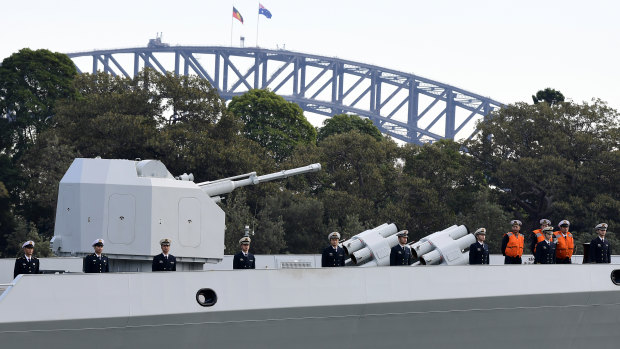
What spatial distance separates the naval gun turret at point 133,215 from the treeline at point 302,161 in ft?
88.1

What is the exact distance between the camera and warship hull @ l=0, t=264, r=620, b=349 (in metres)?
13.5

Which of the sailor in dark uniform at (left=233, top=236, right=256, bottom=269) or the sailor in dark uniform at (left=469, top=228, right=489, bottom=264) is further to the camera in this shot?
the sailor in dark uniform at (left=469, top=228, right=489, bottom=264)

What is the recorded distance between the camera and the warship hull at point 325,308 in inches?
530

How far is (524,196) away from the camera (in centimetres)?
5231

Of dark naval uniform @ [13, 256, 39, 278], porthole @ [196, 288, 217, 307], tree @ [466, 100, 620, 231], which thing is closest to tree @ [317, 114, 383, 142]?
tree @ [466, 100, 620, 231]

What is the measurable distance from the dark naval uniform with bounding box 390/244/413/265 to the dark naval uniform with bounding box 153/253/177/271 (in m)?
3.97

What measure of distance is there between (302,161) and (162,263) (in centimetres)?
3658

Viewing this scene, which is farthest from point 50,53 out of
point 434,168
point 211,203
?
point 211,203

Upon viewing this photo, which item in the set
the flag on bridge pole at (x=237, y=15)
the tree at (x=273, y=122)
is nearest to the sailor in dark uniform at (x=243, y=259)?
the tree at (x=273, y=122)

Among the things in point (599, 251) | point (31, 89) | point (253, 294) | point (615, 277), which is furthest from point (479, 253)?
point (31, 89)

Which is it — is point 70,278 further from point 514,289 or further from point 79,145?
point 79,145

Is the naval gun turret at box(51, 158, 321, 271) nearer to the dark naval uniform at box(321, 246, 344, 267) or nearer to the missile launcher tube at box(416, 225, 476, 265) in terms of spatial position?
the dark naval uniform at box(321, 246, 344, 267)

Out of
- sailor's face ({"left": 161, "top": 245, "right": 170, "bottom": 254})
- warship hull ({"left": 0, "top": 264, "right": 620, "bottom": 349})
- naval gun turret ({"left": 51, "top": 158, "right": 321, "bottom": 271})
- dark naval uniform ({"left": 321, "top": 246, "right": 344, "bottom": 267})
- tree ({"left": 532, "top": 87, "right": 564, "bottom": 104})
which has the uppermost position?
tree ({"left": 532, "top": 87, "right": 564, "bottom": 104})

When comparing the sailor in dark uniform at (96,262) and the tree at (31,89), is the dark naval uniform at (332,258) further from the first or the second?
the tree at (31,89)
